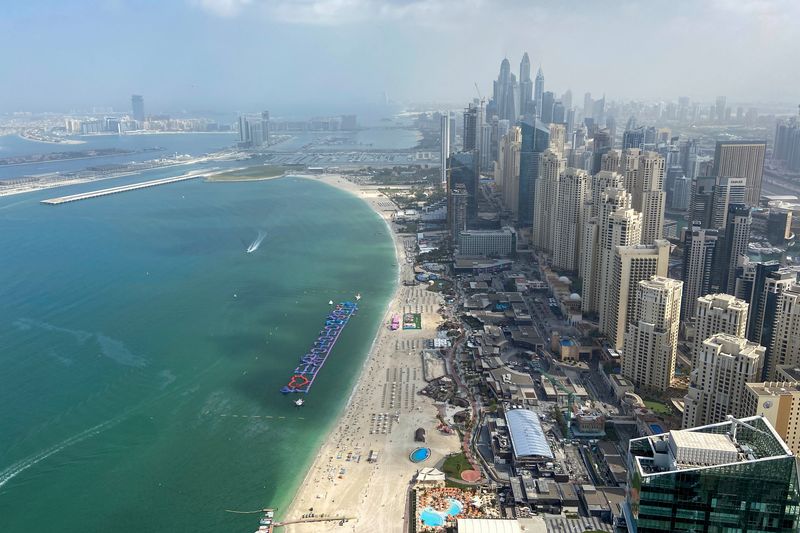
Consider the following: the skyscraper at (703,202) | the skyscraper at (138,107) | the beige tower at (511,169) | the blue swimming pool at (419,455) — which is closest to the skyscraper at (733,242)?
the skyscraper at (703,202)

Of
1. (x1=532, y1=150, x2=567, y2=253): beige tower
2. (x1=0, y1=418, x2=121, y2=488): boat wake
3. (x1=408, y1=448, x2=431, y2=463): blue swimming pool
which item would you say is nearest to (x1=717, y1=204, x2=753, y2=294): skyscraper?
(x1=532, y1=150, x2=567, y2=253): beige tower

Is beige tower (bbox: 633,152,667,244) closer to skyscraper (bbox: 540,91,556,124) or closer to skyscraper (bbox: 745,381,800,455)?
skyscraper (bbox: 745,381,800,455)

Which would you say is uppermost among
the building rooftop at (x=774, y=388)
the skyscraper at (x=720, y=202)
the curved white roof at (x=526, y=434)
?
the skyscraper at (x=720, y=202)

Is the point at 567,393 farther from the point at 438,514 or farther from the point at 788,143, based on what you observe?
the point at 788,143

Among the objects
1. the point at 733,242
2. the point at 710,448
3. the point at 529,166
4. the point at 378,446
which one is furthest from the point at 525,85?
the point at 710,448

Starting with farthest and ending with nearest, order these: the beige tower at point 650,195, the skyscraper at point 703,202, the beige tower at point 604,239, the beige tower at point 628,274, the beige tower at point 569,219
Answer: the skyscraper at point 703,202 < the beige tower at point 569,219 < the beige tower at point 650,195 < the beige tower at point 604,239 < the beige tower at point 628,274

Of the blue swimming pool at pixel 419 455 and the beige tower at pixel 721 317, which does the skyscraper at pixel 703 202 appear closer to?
the beige tower at pixel 721 317
